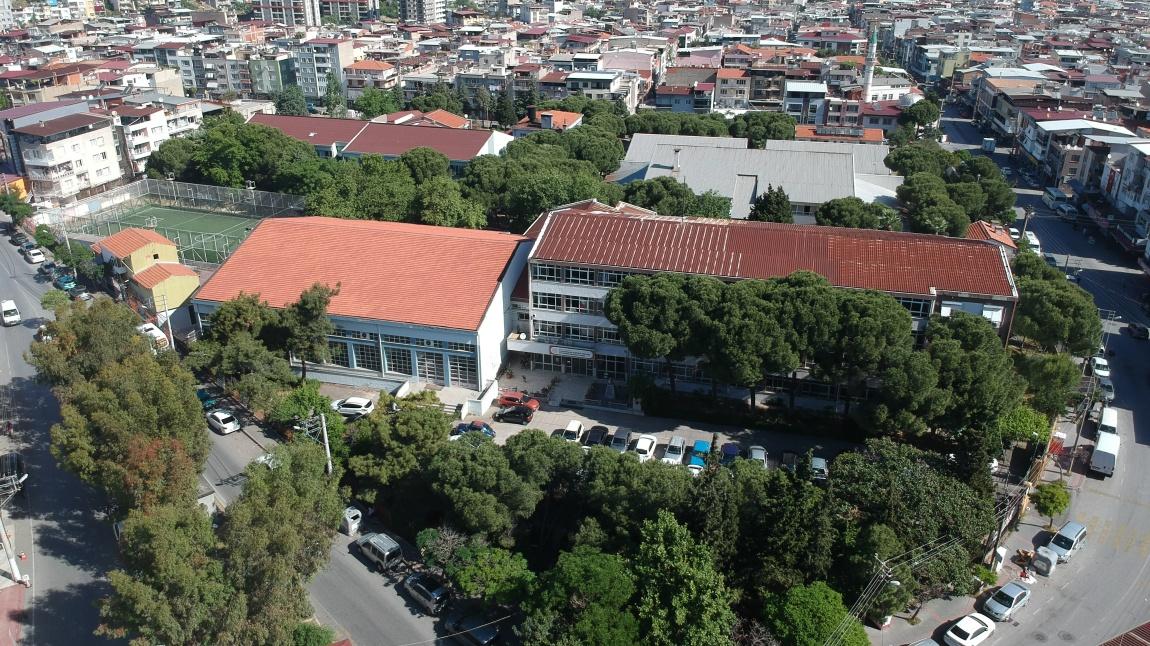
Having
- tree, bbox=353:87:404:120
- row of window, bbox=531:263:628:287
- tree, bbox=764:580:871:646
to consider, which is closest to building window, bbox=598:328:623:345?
row of window, bbox=531:263:628:287

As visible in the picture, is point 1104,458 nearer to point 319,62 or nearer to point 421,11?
point 319,62

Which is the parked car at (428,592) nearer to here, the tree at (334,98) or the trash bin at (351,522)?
the trash bin at (351,522)

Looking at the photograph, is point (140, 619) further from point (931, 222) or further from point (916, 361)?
point (931, 222)

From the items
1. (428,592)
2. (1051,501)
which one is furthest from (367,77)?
(1051,501)

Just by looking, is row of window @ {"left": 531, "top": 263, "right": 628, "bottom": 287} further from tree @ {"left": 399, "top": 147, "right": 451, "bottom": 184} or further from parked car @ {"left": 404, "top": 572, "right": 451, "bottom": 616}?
tree @ {"left": 399, "top": 147, "right": 451, "bottom": 184}

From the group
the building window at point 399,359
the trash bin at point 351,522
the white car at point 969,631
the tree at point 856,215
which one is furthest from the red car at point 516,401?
the tree at point 856,215

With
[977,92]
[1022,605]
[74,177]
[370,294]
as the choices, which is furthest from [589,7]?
[1022,605]
